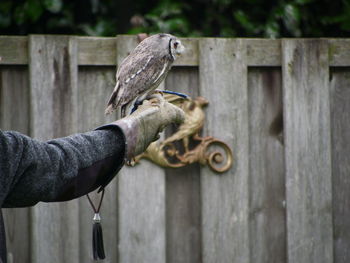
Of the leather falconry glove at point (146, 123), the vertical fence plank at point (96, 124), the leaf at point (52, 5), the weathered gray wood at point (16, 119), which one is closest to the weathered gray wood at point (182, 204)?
the vertical fence plank at point (96, 124)

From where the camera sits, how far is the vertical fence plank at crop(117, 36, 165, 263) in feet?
9.09

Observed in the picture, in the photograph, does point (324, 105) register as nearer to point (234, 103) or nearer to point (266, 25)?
point (234, 103)

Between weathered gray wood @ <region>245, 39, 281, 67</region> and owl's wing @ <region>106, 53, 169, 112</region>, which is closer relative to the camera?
owl's wing @ <region>106, 53, 169, 112</region>

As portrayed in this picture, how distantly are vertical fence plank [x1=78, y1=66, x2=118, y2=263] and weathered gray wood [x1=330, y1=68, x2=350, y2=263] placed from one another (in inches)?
46.7

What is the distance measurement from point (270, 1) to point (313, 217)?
195 cm

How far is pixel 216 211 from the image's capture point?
285cm

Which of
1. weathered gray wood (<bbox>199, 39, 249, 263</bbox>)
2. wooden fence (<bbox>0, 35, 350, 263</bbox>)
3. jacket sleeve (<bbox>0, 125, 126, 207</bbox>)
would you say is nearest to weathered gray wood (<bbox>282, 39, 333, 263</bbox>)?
wooden fence (<bbox>0, 35, 350, 263</bbox>)

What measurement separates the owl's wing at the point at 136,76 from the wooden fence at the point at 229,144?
16 centimetres

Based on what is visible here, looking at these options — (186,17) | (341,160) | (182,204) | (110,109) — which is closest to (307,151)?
(341,160)

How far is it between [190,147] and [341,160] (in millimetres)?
831

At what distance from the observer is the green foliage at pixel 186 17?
3836 millimetres

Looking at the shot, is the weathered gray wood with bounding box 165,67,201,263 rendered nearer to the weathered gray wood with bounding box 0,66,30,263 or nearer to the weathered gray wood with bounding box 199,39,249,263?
the weathered gray wood with bounding box 199,39,249,263

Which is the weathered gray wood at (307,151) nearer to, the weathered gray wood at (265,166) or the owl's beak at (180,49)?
the weathered gray wood at (265,166)

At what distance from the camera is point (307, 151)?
2.90 metres
